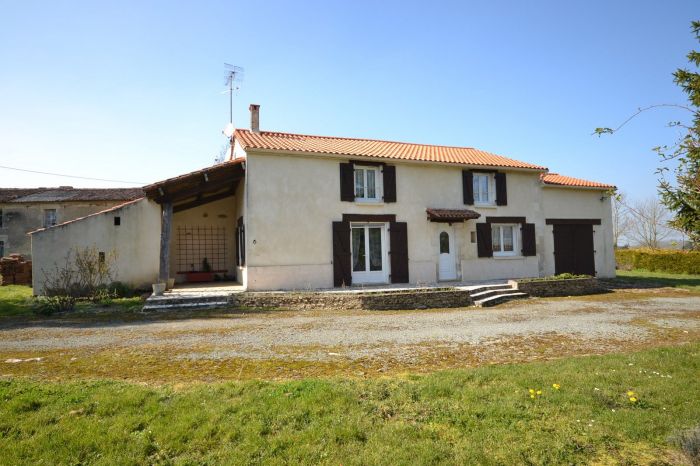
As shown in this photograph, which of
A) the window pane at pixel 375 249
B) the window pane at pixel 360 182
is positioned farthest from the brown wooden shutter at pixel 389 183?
the window pane at pixel 375 249

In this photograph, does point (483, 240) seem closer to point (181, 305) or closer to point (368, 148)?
point (368, 148)

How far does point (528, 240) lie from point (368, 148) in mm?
7880

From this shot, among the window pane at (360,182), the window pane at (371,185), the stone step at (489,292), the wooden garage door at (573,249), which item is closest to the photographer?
the stone step at (489,292)

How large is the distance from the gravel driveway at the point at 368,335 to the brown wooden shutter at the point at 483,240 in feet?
18.2

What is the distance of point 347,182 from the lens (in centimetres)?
1437

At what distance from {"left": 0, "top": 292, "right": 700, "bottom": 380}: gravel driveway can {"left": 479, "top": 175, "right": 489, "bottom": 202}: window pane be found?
699 centimetres

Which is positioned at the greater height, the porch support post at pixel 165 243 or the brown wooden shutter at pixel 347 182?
the brown wooden shutter at pixel 347 182

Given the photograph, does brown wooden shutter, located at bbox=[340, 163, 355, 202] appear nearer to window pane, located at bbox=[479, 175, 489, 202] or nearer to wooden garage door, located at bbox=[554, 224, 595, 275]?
window pane, located at bbox=[479, 175, 489, 202]

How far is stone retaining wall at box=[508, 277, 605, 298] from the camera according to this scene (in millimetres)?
13383

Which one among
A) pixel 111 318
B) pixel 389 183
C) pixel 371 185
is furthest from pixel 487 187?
pixel 111 318

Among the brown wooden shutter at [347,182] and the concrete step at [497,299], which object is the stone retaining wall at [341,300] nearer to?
the concrete step at [497,299]

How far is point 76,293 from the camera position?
12.0m

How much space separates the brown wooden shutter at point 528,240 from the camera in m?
16.9

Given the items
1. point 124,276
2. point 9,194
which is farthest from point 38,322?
point 9,194
